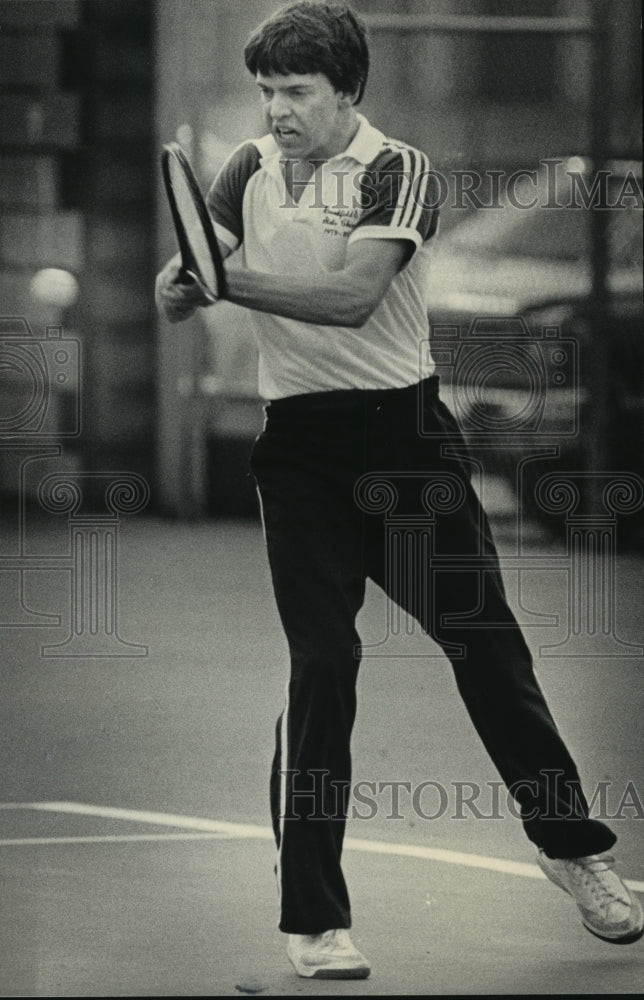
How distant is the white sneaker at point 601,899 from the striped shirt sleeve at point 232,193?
1.27 meters

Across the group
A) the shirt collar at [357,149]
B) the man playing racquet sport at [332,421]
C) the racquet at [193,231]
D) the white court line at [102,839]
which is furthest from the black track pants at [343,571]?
the shirt collar at [357,149]

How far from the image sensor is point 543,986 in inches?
168

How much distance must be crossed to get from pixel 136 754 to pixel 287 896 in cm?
37

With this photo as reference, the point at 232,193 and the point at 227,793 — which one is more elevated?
the point at 232,193

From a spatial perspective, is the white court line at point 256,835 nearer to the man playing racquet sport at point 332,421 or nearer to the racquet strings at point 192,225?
the man playing racquet sport at point 332,421

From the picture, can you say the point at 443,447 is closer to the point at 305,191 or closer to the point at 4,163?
the point at 305,191

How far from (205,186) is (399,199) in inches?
13.3

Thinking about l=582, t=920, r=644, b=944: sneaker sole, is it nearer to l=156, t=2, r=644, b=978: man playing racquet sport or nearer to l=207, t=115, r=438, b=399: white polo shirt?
l=156, t=2, r=644, b=978: man playing racquet sport

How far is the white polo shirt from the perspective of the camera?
4.23 m

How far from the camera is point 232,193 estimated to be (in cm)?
426

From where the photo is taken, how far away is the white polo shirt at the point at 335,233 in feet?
13.9

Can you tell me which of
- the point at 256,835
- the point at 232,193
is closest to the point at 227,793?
the point at 256,835

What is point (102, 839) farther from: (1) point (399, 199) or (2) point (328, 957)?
(1) point (399, 199)

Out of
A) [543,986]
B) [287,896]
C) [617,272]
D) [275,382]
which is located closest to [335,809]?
[287,896]
